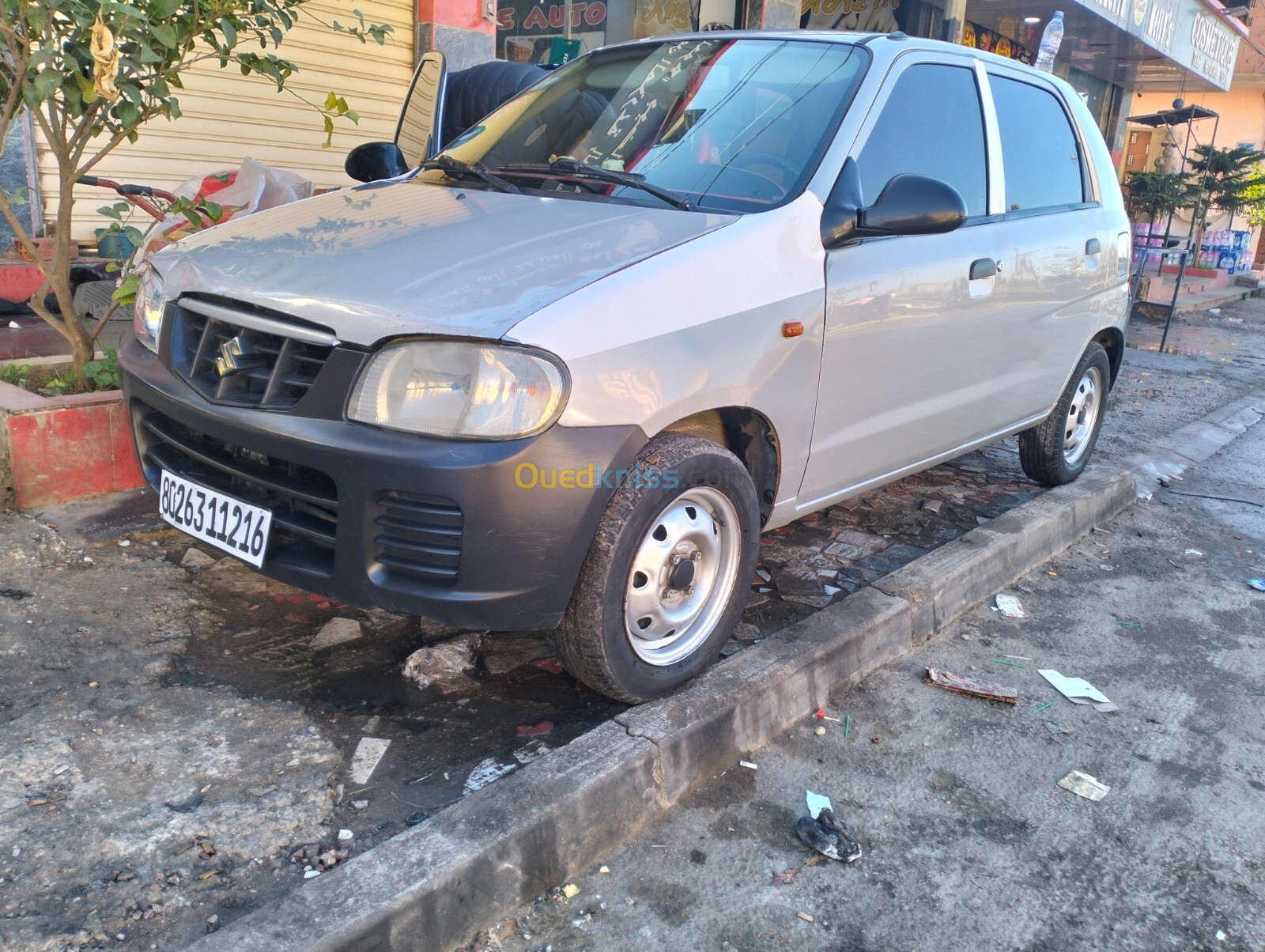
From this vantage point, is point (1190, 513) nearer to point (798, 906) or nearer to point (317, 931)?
point (798, 906)

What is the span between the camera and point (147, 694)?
109 inches

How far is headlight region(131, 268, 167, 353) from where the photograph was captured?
2980mm

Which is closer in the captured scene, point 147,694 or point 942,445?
point 147,694

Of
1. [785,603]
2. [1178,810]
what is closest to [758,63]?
[785,603]

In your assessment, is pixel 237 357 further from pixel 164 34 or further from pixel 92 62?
pixel 92 62

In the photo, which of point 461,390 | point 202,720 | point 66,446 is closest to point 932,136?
point 461,390

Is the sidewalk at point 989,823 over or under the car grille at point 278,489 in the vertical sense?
under

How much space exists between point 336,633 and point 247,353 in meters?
1.05

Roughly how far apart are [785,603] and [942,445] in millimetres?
896

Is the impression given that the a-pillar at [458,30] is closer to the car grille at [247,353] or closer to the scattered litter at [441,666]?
the car grille at [247,353]

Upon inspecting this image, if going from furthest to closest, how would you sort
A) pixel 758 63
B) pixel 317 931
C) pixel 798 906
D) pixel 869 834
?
pixel 758 63, pixel 869 834, pixel 798 906, pixel 317 931

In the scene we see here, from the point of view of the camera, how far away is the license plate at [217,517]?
255 centimetres

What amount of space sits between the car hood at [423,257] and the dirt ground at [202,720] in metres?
1.07

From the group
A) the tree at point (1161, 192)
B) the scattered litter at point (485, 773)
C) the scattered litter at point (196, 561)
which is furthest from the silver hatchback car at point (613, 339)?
the tree at point (1161, 192)
